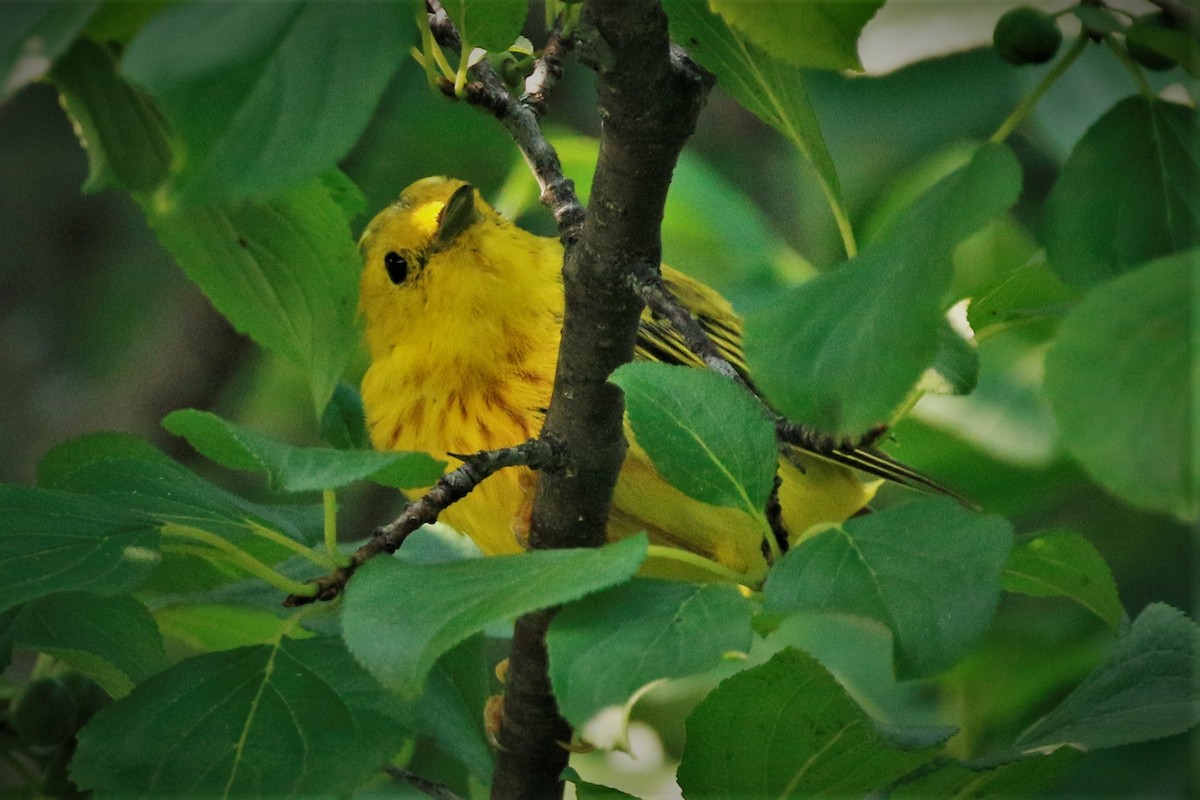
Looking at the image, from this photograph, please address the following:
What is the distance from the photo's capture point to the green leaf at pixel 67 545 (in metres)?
0.86

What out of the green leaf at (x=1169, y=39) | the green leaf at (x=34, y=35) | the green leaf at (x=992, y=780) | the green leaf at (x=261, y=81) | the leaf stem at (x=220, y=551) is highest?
the green leaf at (x=34, y=35)

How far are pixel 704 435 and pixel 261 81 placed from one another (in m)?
0.34

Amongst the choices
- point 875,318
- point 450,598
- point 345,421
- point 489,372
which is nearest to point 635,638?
point 450,598

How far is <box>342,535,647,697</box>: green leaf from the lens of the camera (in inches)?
27.9

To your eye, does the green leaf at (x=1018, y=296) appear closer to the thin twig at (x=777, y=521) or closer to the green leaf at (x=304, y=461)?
the thin twig at (x=777, y=521)

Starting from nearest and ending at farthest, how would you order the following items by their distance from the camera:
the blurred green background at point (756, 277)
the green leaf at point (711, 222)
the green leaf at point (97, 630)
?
1. the green leaf at point (97, 630)
2. the blurred green background at point (756, 277)
3. the green leaf at point (711, 222)

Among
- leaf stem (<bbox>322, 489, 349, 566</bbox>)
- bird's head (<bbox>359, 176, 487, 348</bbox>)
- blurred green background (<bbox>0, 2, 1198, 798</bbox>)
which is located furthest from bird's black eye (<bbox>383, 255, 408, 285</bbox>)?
leaf stem (<bbox>322, 489, 349, 566</bbox>)

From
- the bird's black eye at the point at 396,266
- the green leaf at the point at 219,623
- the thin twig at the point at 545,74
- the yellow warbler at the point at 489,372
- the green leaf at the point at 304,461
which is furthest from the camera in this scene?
the bird's black eye at the point at 396,266

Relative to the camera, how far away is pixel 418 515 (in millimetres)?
949

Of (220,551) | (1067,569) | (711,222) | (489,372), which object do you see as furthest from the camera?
(711,222)

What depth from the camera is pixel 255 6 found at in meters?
0.57

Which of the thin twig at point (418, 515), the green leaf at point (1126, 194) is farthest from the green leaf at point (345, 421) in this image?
the green leaf at point (1126, 194)

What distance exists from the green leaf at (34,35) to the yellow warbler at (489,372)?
100cm

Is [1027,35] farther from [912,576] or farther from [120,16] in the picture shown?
[120,16]
